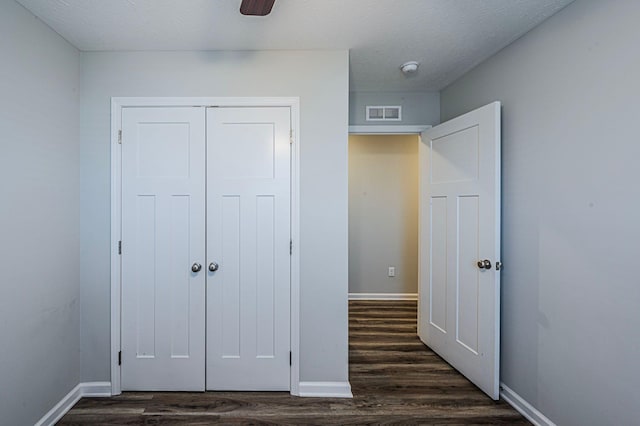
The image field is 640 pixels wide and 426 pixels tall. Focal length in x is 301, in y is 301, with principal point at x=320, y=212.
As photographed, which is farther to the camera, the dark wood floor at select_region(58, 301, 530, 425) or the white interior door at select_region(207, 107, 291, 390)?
the white interior door at select_region(207, 107, 291, 390)

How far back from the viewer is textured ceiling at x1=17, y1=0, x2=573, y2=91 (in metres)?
1.67

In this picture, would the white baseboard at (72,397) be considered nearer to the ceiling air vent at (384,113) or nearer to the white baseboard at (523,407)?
the white baseboard at (523,407)

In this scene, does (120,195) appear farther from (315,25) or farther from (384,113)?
(384,113)

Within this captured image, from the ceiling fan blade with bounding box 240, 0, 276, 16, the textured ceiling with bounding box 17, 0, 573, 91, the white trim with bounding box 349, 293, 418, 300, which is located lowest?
the white trim with bounding box 349, 293, 418, 300

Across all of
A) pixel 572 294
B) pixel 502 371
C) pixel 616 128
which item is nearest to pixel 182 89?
pixel 616 128

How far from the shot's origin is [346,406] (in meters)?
2.06

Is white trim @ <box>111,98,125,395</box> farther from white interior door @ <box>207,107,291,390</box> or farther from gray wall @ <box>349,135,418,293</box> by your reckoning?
gray wall @ <box>349,135,418,293</box>

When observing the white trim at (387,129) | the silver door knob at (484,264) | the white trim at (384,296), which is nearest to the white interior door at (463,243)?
the silver door knob at (484,264)

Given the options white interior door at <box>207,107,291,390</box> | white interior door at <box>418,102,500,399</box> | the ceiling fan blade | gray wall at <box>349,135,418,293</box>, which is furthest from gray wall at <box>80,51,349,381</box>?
gray wall at <box>349,135,418,293</box>

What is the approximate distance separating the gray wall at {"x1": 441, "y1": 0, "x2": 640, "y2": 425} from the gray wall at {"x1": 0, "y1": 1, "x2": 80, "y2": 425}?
3027mm

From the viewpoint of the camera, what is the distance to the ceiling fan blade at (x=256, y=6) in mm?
1316

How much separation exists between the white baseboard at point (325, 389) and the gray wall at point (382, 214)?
2.22 metres

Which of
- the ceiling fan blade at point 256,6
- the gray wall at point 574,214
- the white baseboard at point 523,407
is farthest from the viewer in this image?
the white baseboard at point 523,407

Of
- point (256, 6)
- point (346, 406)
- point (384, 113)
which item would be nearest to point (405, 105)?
point (384, 113)
